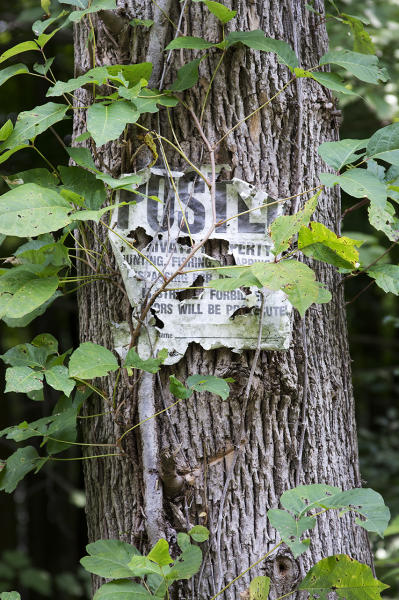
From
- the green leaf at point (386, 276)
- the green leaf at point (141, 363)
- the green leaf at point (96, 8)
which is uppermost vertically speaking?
Result: the green leaf at point (96, 8)

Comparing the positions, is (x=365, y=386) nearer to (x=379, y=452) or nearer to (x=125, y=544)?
(x=379, y=452)

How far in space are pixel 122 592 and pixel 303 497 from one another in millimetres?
441

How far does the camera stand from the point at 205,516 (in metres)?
1.40

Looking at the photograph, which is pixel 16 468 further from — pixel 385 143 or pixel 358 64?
pixel 358 64

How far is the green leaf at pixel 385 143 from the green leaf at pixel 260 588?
103 cm

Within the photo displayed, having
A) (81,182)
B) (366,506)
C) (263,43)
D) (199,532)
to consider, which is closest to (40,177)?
(81,182)

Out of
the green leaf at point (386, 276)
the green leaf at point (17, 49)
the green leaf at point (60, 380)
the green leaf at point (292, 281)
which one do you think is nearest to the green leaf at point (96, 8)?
the green leaf at point (17, 49)

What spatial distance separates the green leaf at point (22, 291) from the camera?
130 cm

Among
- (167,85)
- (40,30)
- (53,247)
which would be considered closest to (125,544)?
(53,247)

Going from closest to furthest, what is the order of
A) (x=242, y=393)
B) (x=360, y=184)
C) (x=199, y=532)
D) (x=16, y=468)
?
(x=360, y=184)
(x=199, y=532)
(x=242, y=393)
(x=16, y=468)

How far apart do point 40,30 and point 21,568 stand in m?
4.23

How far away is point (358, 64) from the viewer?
1.50m

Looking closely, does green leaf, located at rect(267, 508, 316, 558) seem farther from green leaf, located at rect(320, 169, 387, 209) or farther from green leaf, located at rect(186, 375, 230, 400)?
green leaf, located at rect(320, 169, 387, 209)

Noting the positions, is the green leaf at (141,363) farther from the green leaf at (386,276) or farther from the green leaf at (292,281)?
the green leaf at (386,276)
